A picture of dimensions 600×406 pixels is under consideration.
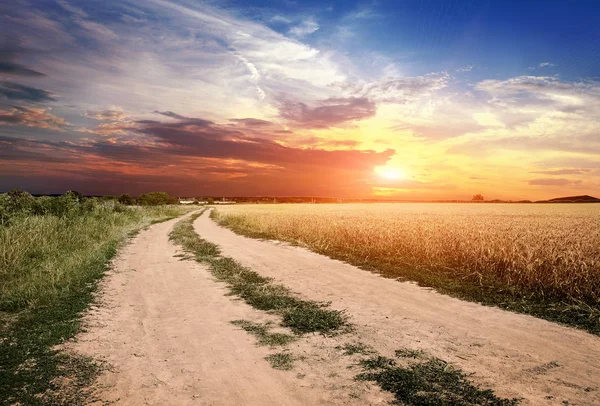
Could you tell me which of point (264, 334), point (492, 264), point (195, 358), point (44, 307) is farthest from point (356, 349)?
point (492, 264)

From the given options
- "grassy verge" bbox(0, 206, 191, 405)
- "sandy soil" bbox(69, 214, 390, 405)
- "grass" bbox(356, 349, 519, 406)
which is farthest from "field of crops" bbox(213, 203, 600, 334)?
"grassy verge" bbox(0, 206, 191, 405)

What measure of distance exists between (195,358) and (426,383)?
149 inches

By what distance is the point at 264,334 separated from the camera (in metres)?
7.31

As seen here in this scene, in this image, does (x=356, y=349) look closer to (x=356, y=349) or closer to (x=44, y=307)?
(x=356, y=349)

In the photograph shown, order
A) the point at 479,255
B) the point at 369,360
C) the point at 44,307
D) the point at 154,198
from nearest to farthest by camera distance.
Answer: the point at 369,360 < the point at 44,307 < the point at 479,255 < the point at 154,198

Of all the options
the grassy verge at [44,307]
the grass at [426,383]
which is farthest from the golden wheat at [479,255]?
the grassy verge at [44,307]

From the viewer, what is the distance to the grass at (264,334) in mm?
6898

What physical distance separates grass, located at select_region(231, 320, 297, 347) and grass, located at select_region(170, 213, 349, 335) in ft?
1.31

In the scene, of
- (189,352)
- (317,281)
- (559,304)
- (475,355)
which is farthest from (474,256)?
(189,352)

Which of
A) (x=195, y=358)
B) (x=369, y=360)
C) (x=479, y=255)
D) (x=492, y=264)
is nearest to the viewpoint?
(x=369, y=360)

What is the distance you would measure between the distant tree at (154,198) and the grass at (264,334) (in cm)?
11917

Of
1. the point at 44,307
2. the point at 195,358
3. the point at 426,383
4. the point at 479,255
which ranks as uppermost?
the point at 479,255

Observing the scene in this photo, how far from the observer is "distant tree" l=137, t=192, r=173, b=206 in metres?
119

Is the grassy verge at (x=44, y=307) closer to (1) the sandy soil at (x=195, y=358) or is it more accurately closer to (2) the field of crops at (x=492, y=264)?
(1) the sandy soil at (x=195, y=358)
